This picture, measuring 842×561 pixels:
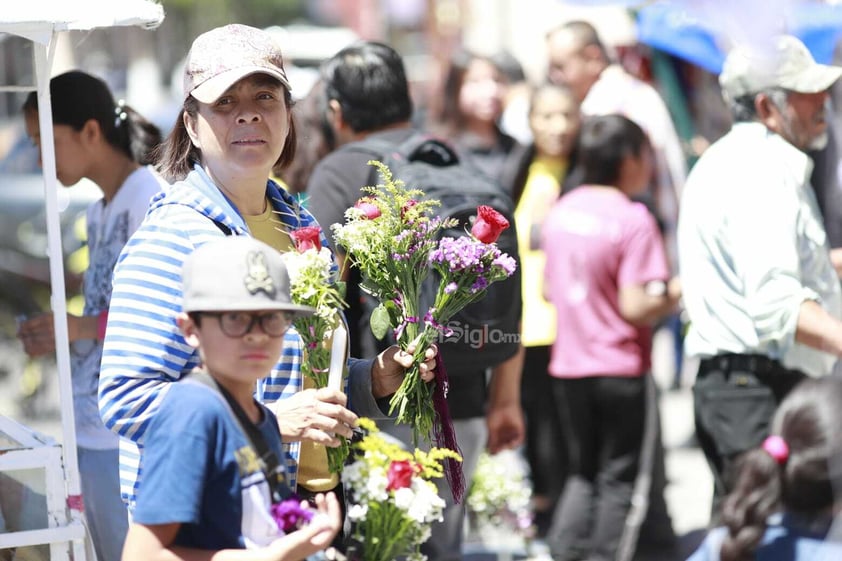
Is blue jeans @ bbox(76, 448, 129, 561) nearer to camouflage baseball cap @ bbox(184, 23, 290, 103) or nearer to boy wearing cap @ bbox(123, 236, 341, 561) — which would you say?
camouflage baseball cap @ bbox(184, 23, 290, 103)

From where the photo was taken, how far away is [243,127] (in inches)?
109

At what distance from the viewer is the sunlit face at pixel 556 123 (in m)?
6.56

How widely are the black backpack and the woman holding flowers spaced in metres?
1.06

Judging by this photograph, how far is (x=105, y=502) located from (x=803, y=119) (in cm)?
259

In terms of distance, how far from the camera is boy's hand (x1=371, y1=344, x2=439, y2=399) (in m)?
2.75

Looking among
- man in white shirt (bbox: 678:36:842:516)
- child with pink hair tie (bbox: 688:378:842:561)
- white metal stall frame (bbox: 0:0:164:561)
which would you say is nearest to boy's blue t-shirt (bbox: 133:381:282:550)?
white metal stall frame (bbox: 0:0:164:561)

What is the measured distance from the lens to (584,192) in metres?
5.94

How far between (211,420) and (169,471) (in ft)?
0.37

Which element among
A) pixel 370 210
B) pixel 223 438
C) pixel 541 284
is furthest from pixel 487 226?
pixel 541 284

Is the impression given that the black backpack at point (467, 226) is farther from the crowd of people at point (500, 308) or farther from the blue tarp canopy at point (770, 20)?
the blue tarp canopy at point (770, 20)

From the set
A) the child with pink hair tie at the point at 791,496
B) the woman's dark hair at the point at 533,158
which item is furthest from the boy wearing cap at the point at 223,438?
the woman's dark hair at the point at 533,158

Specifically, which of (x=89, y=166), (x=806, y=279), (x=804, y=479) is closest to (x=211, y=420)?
(x=804, y=479)

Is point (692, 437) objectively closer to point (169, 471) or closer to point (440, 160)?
point (440, 160)

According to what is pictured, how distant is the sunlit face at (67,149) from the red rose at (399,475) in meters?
2.33
